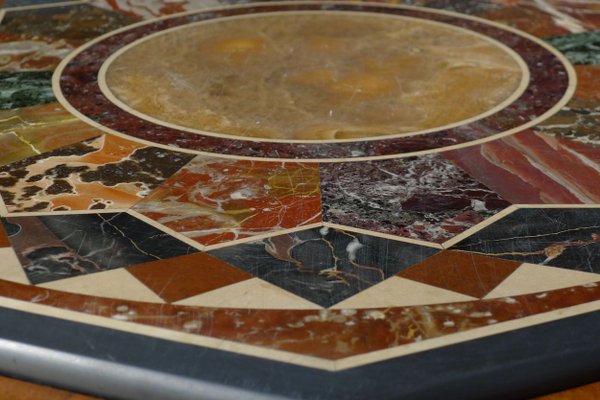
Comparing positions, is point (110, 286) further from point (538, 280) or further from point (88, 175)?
point (538, 280)

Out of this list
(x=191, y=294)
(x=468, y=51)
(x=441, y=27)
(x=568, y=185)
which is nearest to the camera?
(x=191, y=294)

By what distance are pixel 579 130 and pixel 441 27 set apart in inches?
48.4

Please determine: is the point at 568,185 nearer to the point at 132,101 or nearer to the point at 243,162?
the point at 243,162

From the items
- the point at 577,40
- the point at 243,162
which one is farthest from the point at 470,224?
the point at 577,40

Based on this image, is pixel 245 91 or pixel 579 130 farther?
pixel 245 91

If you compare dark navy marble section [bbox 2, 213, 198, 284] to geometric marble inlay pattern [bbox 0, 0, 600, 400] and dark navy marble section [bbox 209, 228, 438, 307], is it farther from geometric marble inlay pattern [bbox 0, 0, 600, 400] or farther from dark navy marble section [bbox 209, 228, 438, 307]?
dark navy marble section [bbox 209, 228, 438, 307]

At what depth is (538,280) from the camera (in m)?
2.25

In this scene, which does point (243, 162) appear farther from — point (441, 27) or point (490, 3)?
point (490, 3)

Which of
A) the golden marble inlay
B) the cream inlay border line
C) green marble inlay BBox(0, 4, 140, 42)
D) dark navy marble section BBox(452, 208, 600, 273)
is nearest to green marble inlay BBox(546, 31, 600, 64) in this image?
the golden marble inlay

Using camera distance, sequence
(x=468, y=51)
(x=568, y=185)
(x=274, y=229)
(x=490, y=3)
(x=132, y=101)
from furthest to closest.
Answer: (x=490, y=3), (x=468, y=51), (x=132, y=101), (x=568, y=185), (x=274, y=229)

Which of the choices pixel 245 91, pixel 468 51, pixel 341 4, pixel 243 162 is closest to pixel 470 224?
pixel 243 162

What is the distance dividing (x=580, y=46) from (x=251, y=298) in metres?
2.32

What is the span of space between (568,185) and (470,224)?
16.3 inches

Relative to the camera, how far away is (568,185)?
275 centimetres
